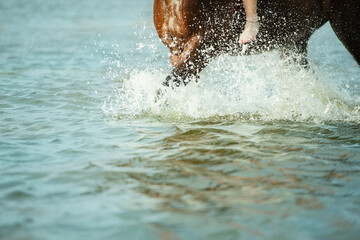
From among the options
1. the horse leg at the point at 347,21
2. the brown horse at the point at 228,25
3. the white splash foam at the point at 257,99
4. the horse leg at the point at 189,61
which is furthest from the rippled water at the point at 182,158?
the horse leg at the point at 347,21

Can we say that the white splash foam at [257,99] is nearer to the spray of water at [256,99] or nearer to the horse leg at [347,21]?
the spray of water at [256,99]

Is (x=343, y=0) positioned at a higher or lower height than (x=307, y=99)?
higher

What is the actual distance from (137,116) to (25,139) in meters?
1.24

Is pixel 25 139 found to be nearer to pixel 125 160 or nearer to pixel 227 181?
pixel 125 160

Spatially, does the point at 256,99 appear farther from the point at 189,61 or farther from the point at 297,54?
the point at 189,61

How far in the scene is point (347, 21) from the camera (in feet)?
15.2

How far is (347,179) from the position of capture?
2926 mm

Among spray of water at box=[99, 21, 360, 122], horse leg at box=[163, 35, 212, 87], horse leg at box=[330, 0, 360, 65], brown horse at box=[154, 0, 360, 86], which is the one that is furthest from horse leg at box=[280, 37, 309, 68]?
horse leg at box=[163, 35, 212, 87]

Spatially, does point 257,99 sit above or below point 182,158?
above

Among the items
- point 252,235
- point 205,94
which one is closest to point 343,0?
point 205,94

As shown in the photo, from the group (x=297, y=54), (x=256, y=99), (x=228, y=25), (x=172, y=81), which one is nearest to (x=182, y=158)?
(x=172, y=81)

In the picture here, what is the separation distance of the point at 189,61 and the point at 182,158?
123 centimetres

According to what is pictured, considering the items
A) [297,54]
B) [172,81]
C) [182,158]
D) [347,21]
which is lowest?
[182,158]

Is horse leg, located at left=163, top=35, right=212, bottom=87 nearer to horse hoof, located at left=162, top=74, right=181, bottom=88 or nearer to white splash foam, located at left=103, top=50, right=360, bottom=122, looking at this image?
horse hoof, located at left=162, top=74, right=181, bottom=88
